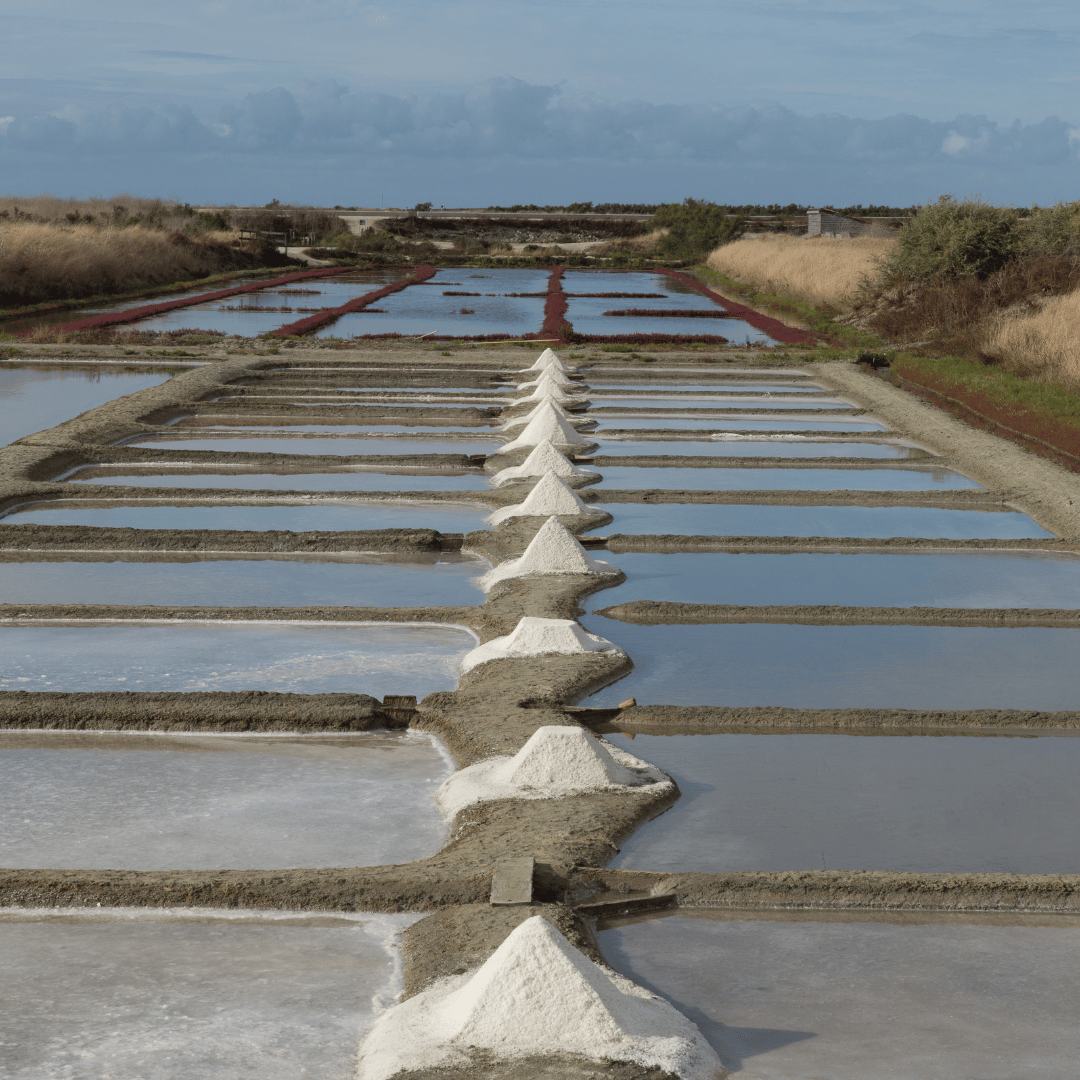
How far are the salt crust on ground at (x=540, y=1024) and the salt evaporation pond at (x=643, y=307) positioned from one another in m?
13.5

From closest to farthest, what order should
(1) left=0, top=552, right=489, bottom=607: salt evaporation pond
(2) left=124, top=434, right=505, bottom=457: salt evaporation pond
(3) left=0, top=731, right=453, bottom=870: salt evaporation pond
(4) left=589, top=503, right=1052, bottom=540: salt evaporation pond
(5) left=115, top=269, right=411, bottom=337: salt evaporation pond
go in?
(3) left=0, top=731, right=453, bottom=870: salt evaporation pond, (1) left=0, top=552, right=489, bottom=607: salt evaporation pond, (4) left=589, top=503, right=1052, bottom=540: salt evaporation pond, (2) left=124, top=434, right=505, bottom=457: salt evaporation pond, (5) left=115, top=269, right=411, bottom=337: salt evaporation pond

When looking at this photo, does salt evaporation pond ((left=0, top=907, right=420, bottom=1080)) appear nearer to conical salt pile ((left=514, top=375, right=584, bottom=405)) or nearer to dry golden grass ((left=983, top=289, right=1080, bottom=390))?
conical salt pile ((left=514, top=375, right=584, bottom=405))

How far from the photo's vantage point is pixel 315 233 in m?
44.4

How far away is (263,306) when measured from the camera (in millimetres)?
19750

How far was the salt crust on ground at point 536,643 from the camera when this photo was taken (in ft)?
13.7

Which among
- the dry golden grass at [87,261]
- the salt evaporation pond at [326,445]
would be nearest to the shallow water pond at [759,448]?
the salt evaporation pond at [326,445]

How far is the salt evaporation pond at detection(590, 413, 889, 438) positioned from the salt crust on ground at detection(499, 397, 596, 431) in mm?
148

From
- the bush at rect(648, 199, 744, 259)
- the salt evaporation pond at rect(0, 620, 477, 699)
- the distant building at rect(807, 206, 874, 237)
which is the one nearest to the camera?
the salt evaporation pond at rect(0, 620, 477, 699)

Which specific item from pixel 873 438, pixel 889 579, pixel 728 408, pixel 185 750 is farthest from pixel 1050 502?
pixel 185 750

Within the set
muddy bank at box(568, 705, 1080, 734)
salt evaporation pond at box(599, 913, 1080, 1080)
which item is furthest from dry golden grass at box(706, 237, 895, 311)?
salt evaporation pond at box(599, 913, 1080, 1080)

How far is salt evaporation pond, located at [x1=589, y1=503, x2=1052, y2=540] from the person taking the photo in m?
6.33

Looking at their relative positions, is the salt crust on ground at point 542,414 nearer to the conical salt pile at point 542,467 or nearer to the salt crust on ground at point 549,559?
the conical salt pile at point 542,467

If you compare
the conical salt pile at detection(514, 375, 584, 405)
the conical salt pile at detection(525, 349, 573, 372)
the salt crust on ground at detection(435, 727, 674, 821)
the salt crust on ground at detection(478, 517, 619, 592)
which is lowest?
the salt crust on ground at detection(435, 727, 674, 821)

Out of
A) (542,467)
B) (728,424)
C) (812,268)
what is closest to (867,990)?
(542,467)
